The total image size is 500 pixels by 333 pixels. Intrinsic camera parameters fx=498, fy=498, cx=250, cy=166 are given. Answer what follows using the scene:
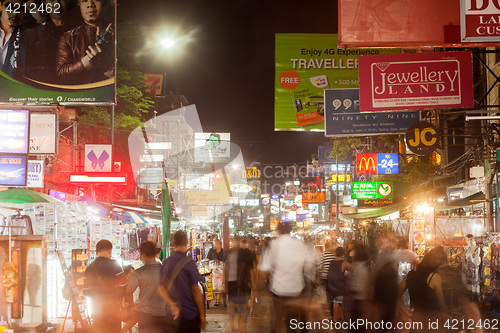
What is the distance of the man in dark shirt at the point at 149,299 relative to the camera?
6.96m

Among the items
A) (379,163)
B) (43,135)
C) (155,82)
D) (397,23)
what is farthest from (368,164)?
(155,82)

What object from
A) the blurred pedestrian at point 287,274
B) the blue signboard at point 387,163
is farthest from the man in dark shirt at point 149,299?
the blue signboard at point 387,163

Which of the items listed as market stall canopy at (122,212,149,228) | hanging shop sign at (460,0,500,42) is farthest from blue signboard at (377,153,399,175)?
hanging shop sign at (460,0,500,42)

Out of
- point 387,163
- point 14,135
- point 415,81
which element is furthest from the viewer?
point 387,163

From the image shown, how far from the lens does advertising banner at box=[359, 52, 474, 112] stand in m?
10.3

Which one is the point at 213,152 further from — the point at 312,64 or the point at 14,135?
the point at 14,135

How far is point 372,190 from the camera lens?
26297 millimetres

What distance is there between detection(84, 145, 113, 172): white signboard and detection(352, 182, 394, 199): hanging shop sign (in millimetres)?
→ 12607

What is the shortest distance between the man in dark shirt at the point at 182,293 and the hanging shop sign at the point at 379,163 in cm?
1583

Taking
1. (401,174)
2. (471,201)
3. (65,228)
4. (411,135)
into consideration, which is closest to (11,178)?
(65,228)

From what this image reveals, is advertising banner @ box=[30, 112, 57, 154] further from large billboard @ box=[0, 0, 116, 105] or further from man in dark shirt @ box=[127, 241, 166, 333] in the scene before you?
man in dark shirt @ box=[127, 241, 166, 333]

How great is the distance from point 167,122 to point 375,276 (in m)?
50.1

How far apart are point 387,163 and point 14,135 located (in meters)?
14.9

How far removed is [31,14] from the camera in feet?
41.8
